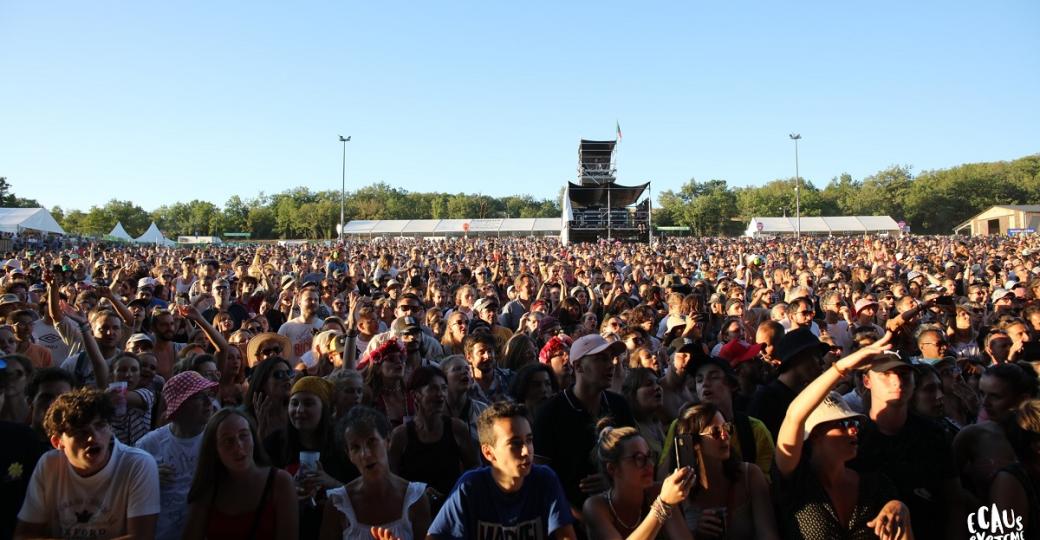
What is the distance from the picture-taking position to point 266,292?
11.1 metres

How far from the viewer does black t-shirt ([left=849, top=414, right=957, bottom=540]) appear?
A: 323 cm

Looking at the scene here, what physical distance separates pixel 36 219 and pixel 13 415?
174 ft

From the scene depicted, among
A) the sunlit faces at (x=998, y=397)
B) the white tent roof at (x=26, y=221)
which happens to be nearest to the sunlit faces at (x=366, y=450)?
the sunlit faces at (x=998, y=397)

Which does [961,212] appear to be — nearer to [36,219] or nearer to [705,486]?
[36,219]

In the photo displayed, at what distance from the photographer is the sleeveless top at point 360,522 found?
3.20m

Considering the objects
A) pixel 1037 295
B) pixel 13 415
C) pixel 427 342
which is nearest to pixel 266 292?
pixel 427 342

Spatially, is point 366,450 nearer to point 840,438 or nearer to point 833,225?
point 840,438

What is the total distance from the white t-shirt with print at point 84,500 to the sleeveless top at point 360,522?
2.63 ft

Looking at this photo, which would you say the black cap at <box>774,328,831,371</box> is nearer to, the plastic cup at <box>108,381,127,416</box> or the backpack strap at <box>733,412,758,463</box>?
the backpack strap at <box>733,412,758,463</box>

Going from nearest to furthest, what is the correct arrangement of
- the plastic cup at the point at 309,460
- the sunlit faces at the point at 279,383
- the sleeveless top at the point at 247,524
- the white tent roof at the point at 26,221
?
1. the sleeveless top at the point at 247,524
2. the plastic cup at the point at 309,460
3. the sunlit faces at the point at 279,383
4. the white tent roof at the point at 26,221

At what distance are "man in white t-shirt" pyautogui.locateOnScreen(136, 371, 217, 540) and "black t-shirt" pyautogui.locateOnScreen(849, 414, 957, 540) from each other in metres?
3.16

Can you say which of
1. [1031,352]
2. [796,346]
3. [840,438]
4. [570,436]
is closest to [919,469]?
[840,438]

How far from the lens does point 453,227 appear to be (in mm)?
84375

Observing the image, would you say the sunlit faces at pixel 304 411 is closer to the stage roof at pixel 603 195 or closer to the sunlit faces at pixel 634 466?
the sunlit faces at pixel 634 466
